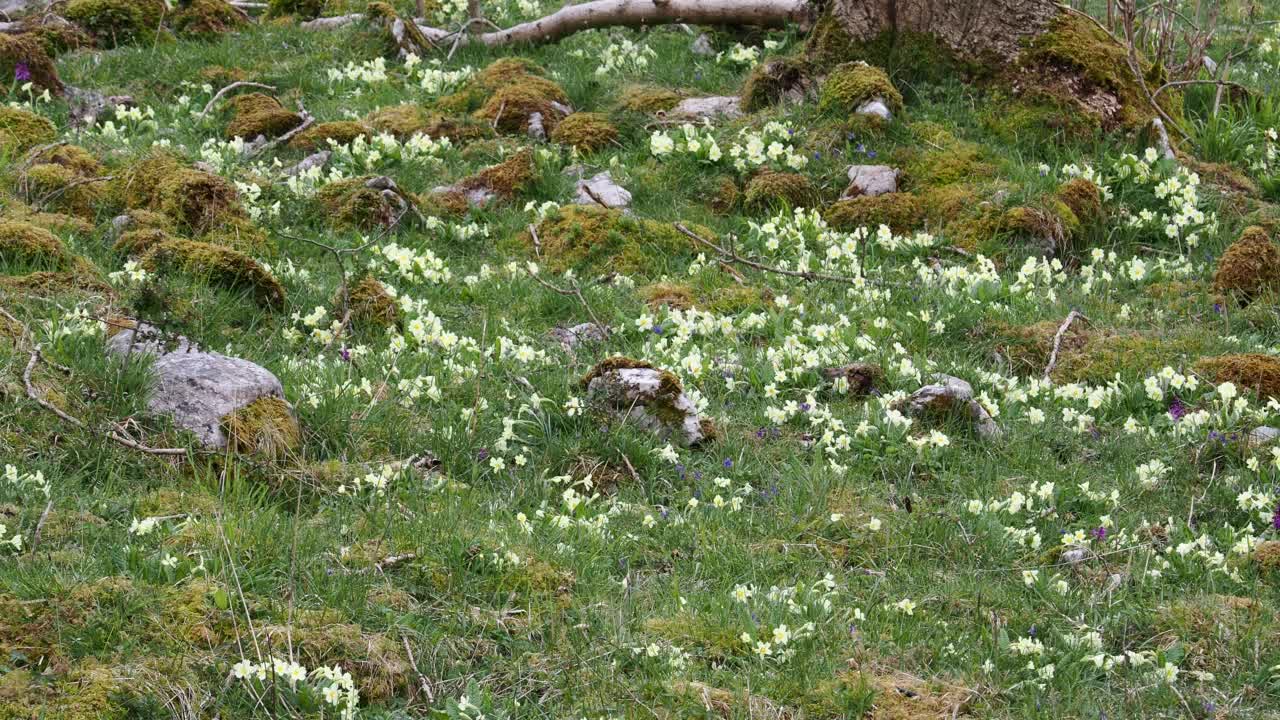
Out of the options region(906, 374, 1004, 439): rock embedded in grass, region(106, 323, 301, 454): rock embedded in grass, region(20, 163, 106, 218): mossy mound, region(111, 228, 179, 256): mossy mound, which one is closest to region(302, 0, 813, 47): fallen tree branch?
region(20, 163, 106, 218): mossy mound

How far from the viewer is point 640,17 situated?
12727 millimetres

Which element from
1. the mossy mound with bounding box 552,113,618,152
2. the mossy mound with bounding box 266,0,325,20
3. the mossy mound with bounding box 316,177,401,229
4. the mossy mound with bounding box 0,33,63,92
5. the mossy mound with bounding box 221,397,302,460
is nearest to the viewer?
the mossy mound with bounding box 221,397,302,460

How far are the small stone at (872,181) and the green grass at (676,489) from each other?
18 centimetres

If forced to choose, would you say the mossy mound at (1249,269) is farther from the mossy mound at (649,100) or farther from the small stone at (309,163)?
the small stone at (309,163)

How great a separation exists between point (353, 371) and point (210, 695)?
2953 mm

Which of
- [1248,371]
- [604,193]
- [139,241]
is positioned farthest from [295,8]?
[1248,371]

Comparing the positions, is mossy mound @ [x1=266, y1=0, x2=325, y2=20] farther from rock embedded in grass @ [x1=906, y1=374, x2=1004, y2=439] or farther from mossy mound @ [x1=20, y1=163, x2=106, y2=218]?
rock embedded in grass @ [x1=906, y1=374, x2=1004, y2=439]

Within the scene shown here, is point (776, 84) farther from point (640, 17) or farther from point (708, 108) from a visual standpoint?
point (640, 17)

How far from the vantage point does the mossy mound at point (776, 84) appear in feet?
36.9

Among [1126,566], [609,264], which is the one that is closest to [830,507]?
[1126,566]

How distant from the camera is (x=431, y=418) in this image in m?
6.77

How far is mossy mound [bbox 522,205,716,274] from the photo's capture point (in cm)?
917

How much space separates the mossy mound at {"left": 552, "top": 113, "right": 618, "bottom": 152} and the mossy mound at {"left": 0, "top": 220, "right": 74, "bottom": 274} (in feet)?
13.4

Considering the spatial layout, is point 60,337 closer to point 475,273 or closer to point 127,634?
point 127,634
